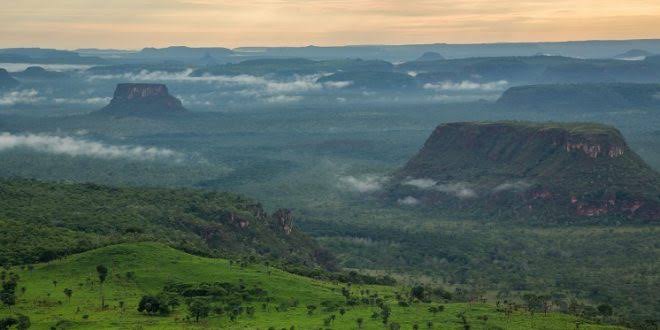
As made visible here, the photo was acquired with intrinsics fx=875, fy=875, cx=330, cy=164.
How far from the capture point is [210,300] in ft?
315

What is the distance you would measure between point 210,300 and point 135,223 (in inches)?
1782

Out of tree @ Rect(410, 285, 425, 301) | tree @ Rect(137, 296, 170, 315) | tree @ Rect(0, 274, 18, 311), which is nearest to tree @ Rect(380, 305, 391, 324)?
tree @ Rect(410, 285, 425, 301)

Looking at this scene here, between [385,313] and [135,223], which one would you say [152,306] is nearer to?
[385,313]

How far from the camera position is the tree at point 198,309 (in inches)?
3477

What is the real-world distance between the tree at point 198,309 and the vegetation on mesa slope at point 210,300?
0.10 meters

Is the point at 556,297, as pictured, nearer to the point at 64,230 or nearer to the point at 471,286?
the point at 471,286

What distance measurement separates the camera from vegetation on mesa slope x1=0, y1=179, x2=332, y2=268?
116 metres

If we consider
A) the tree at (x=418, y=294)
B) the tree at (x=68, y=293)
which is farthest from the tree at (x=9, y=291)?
the tree at (x=418, y=294)

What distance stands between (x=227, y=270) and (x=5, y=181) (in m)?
72.1

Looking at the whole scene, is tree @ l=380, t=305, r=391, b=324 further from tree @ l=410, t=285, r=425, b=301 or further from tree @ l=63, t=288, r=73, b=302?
tree @ l=63, t=288, r=73, b=302

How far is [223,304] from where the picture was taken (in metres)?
94.8

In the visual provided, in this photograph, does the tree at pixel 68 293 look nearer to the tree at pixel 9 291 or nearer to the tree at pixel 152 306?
the tree at pixel 9 291

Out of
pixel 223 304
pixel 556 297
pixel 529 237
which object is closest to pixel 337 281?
pixel 223 304

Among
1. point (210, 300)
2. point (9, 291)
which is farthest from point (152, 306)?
point (9, 291)
